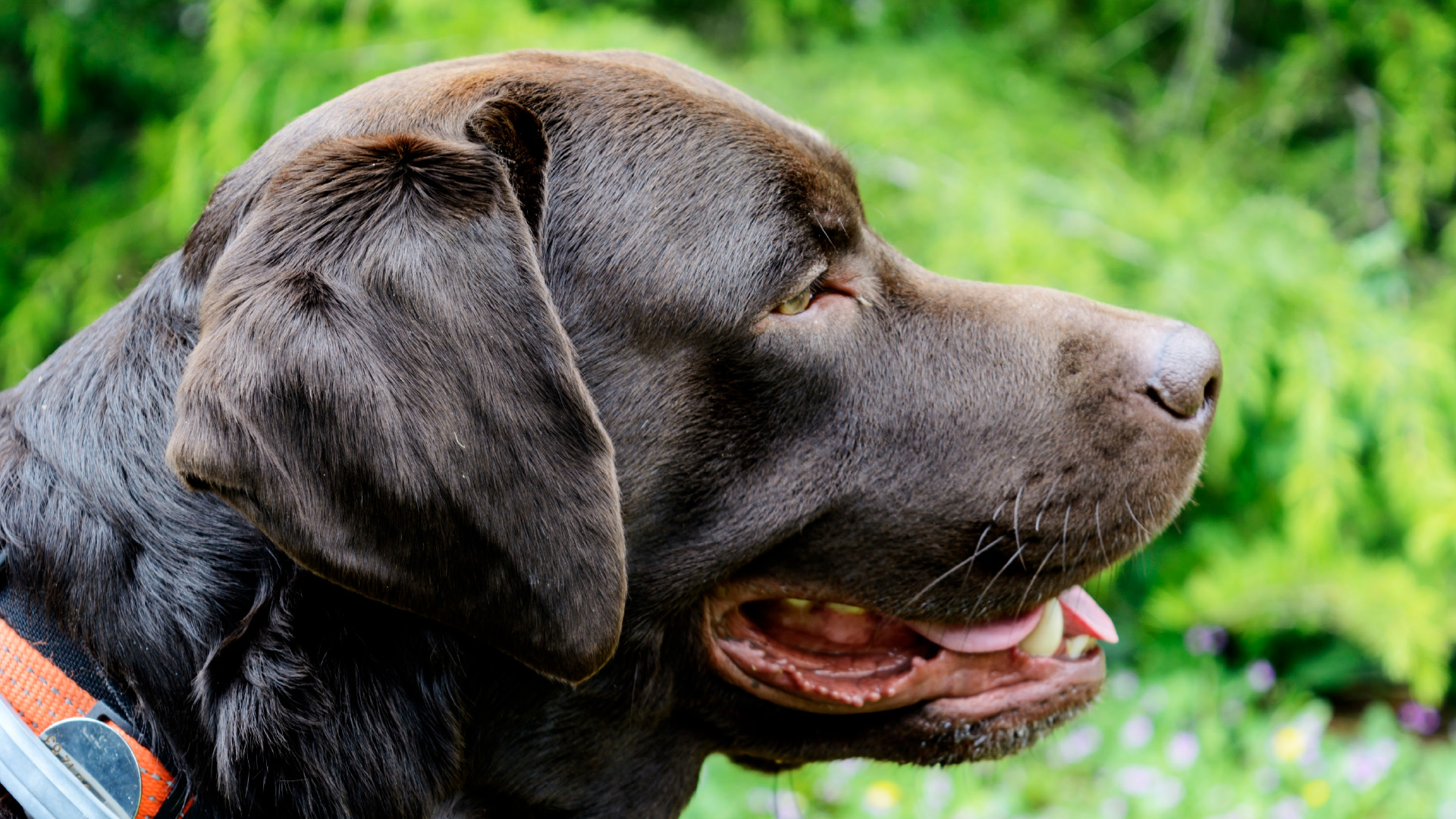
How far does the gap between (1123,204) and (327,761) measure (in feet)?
12.6

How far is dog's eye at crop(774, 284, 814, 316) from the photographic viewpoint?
2166mm

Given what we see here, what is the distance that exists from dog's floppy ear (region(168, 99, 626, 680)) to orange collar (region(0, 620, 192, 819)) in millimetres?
410

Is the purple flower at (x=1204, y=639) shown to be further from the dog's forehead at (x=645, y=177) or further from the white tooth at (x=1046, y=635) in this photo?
the dog's forehead at (x=645, y=177)

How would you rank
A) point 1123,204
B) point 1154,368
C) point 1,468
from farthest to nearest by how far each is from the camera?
1. point 1123,204
2. point 1154,368
3. point 1,468

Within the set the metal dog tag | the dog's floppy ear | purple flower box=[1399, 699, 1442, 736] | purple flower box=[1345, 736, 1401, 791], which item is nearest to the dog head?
the dog's floppy ear

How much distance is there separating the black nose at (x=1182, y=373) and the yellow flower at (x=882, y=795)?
84.3 inches

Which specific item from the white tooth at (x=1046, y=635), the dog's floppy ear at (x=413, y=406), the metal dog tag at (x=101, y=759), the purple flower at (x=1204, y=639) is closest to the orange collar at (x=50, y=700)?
the metal dog tag at (x=101, y=759)

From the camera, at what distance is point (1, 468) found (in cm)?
201

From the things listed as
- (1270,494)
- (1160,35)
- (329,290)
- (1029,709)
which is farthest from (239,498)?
(1160,35)

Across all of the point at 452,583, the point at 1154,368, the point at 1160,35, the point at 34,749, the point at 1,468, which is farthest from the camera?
the point at 1160,35

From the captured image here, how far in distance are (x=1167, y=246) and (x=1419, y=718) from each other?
6.60ft

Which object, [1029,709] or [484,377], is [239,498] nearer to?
[484,377]

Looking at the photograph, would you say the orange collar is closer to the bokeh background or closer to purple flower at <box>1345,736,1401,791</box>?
the bokeh background

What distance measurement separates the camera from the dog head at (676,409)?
5.65ft
